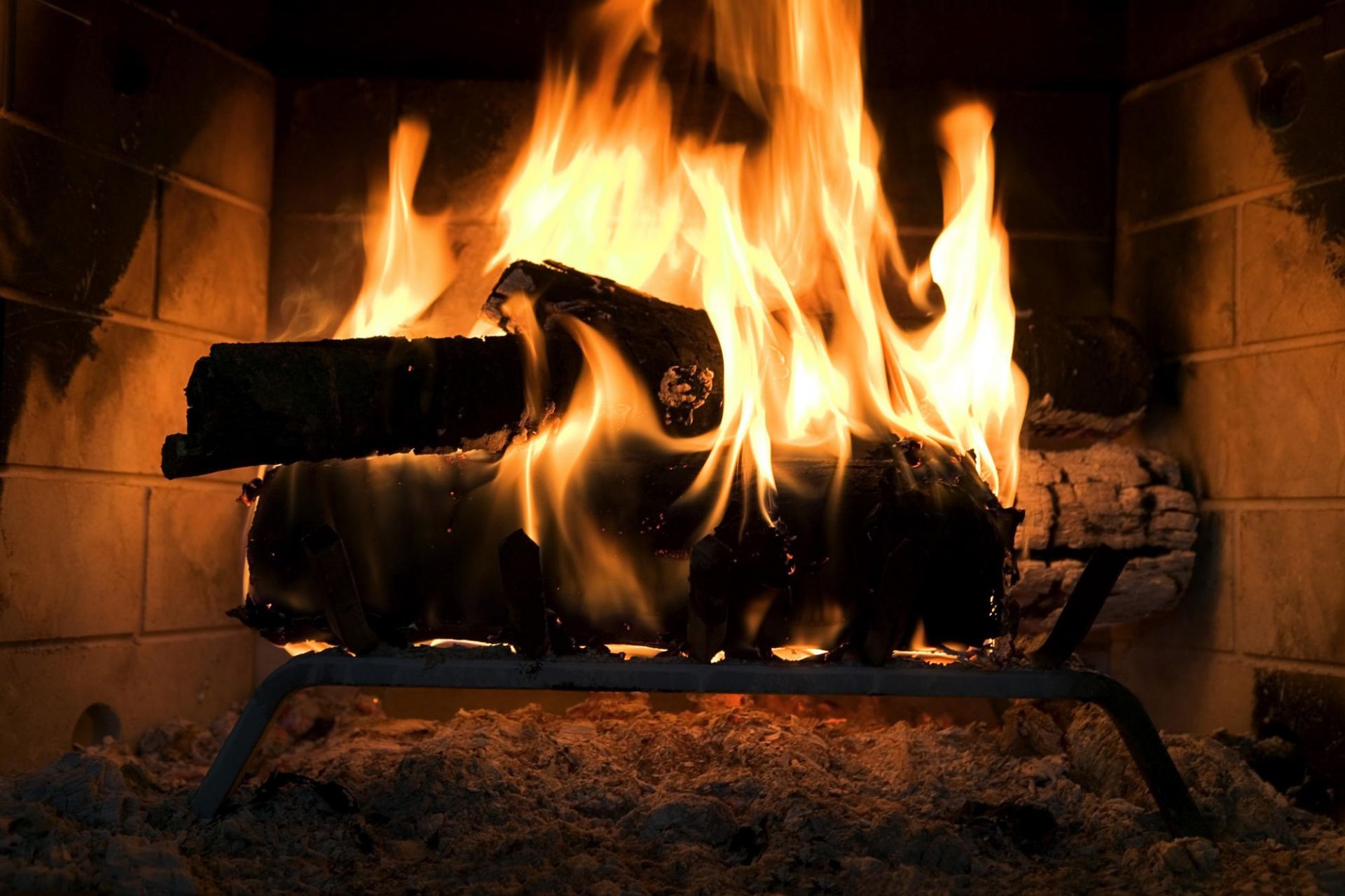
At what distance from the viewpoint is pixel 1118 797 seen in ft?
7.74

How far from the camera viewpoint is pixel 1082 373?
3.09 meters

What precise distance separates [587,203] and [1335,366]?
195 centimetres

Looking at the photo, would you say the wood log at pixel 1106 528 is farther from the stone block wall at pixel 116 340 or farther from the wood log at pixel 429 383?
the stone block wall at pixel 116 340

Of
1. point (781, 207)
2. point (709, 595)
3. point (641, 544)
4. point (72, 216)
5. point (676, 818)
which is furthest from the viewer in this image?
point (781, 207)

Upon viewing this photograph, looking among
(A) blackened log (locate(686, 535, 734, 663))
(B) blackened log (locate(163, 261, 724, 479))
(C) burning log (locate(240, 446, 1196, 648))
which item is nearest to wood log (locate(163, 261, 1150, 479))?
(B) blackened log (locate(163, 261, 724, 479))

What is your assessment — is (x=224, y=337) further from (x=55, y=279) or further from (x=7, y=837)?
(x=7, y=837)

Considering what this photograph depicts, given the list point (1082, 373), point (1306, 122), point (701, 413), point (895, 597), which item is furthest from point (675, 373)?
point (1306, 122)

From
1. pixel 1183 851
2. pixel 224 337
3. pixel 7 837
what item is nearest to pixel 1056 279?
pixel 1183 851

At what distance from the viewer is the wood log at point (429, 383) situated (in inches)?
80.2

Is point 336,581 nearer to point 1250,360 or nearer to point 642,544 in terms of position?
point 642,544

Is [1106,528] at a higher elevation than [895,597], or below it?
higher

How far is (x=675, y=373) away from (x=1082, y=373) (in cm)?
127

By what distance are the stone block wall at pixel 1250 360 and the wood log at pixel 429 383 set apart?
4.76 ft

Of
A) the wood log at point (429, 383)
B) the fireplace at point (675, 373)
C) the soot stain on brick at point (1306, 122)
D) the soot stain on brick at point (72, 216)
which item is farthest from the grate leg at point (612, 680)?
the soot stain on brick at point (1306, 122)
